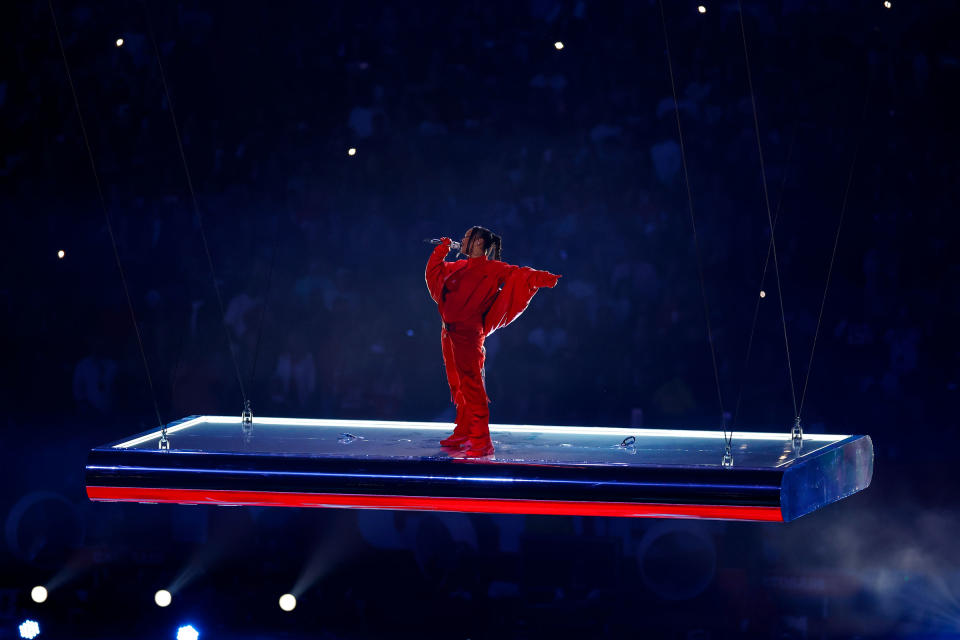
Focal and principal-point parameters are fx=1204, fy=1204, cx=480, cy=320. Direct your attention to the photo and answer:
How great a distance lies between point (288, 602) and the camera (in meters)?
6.44

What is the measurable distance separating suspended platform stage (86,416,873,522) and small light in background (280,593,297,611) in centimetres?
114

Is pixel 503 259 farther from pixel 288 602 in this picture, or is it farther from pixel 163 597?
pixel 163 597

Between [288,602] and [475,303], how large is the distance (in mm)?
2154

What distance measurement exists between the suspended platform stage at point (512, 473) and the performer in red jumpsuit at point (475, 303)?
20cm

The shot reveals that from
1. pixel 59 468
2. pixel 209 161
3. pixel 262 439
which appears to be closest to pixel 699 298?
pixel 262 439

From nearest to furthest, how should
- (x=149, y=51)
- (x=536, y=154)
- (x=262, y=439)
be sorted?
(x=262, y=439)
(x=536, y=154)
(x=149, y=51)

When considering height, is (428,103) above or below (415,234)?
above

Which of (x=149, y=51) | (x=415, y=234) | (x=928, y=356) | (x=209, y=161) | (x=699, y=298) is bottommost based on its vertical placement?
(x=928, y=356)

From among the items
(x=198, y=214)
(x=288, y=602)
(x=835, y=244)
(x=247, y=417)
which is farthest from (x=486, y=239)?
(x=288, y=602)

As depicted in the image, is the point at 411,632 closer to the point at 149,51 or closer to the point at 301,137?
the point at 301,137

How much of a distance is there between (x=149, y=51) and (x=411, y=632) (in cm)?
343

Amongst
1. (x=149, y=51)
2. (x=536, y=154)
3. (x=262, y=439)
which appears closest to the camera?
(x=262, y=439)

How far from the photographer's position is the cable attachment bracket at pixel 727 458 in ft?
16.1

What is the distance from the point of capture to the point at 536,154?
6168 mm
